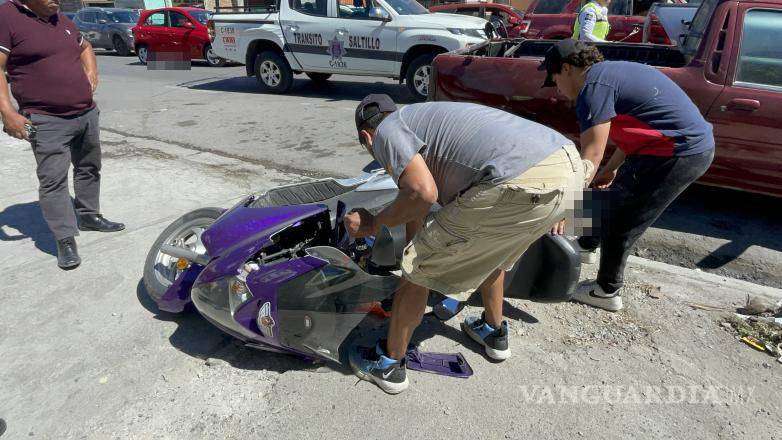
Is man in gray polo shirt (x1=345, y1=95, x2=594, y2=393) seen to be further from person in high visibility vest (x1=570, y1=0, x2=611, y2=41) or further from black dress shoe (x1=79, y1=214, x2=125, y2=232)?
person in high visibility vest (x1=570, y1=0, x2=611, y2=41)

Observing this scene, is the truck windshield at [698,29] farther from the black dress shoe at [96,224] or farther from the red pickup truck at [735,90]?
the black dress shoe at [96,224]

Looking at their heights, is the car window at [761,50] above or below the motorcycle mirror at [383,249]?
above

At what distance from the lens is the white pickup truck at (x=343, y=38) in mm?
8922

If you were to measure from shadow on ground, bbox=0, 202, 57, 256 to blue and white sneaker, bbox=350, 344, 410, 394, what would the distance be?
104 inches

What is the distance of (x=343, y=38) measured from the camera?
945 cm

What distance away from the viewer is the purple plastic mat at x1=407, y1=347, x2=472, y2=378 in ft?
8.71

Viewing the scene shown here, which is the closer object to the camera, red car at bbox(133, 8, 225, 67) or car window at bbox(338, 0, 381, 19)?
car window at bbox(338, 0, 381, 19)

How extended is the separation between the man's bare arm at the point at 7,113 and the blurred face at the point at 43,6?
1.19 feet

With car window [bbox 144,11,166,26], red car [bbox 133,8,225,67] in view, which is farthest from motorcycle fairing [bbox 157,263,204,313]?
car window [bbox 144,11,166,26]

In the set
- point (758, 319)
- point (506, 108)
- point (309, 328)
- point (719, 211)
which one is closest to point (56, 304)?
point (309, 328)

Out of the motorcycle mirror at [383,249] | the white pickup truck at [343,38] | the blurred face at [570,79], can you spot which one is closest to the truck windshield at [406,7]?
the white pickup truck at [343,38]

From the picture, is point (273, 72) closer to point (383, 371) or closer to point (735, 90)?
point (735, 90)

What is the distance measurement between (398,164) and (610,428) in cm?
147

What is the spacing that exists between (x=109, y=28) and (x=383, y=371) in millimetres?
20606
